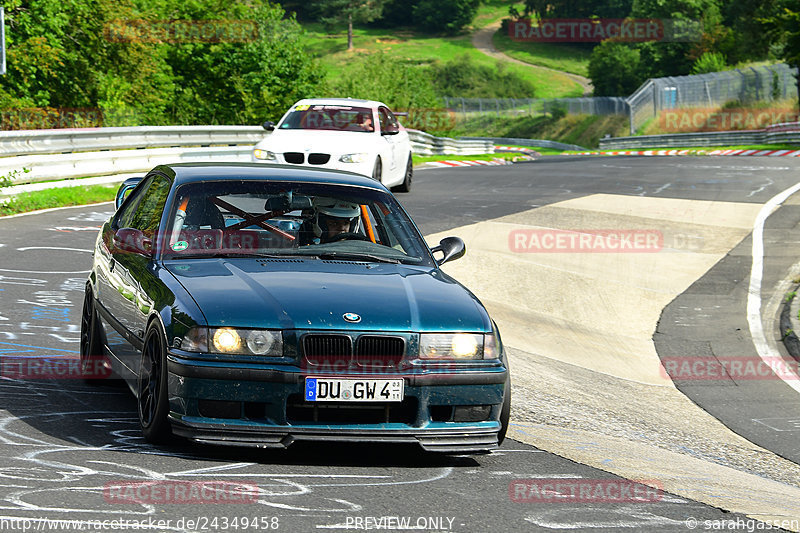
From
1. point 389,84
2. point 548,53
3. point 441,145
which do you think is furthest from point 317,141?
point 548,53

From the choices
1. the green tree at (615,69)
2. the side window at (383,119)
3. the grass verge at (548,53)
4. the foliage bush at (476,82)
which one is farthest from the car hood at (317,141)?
the grass verge at (548,53)

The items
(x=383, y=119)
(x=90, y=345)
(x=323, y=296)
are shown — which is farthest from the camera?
(x=383, y=119)

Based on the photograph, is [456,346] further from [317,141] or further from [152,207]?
[317,141]

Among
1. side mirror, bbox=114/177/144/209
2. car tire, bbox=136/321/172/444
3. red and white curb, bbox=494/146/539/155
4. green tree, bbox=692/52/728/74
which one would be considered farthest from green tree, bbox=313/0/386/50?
car tire, bbox=136/321/172/444

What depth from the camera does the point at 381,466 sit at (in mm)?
5738

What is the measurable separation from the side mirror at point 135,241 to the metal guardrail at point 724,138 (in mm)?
40703

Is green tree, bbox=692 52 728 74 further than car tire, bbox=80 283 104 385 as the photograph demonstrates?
Yes

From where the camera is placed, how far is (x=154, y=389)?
5.80 m

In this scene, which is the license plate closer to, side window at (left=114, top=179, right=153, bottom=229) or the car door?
the car door

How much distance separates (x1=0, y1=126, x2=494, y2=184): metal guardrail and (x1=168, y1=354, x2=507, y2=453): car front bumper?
543 inches

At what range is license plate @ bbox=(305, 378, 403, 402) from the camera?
5477 millimetres

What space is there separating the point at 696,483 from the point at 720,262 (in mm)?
11684

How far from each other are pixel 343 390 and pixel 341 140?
44.7ft

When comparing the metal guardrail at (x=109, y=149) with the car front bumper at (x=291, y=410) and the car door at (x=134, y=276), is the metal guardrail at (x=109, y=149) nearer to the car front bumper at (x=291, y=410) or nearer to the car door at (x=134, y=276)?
the car door at (x=134, y=276)
